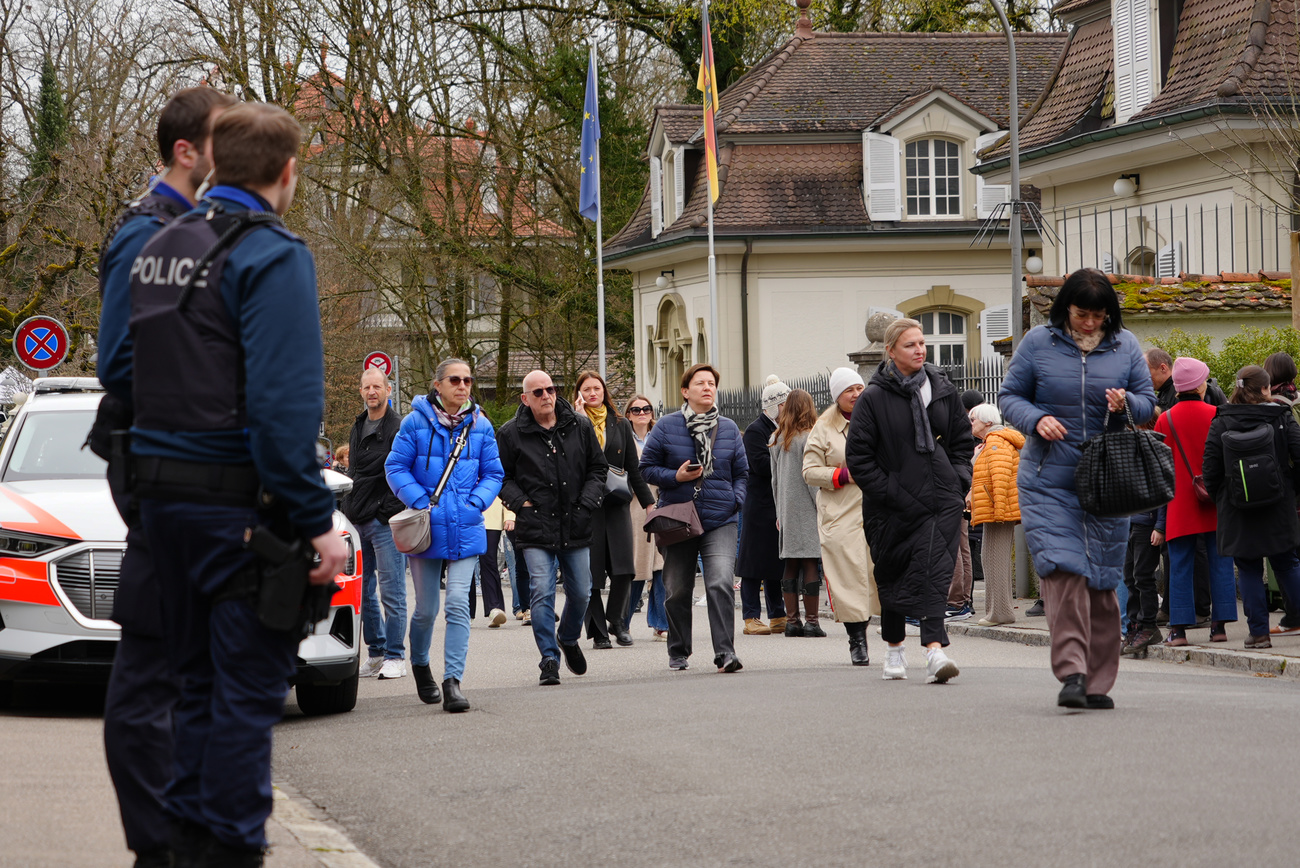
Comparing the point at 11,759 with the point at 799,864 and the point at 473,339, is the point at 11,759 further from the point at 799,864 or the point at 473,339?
the point at 473,339

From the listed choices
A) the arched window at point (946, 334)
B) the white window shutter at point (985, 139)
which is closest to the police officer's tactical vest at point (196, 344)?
the white window shutter at point (985, 139)

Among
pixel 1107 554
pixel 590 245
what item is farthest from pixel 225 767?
pixel 590 245

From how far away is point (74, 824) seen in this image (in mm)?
5957

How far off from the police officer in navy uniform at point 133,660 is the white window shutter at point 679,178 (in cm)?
3136

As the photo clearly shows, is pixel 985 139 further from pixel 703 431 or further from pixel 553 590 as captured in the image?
pixel 553 590

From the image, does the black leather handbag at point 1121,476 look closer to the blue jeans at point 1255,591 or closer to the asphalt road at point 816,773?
the asphalt road at point 816,773

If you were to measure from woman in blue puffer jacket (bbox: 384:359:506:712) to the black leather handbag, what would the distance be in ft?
10.9

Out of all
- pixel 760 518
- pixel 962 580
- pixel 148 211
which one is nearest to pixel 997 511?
pixel 962 580

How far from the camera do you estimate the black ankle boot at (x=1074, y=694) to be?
793 centimetres

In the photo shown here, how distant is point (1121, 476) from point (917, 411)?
1864mm

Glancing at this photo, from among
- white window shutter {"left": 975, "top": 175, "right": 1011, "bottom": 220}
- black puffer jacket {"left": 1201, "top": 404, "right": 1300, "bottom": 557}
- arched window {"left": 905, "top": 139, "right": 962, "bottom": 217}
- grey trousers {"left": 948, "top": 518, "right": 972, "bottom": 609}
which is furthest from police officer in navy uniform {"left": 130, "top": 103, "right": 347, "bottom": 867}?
white window shutter {"left": 975, "top": 175, "right": 1011, "bottom": 220}

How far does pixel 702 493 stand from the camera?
432 inches

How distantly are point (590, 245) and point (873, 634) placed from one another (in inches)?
1053

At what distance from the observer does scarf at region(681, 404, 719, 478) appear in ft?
36.6
